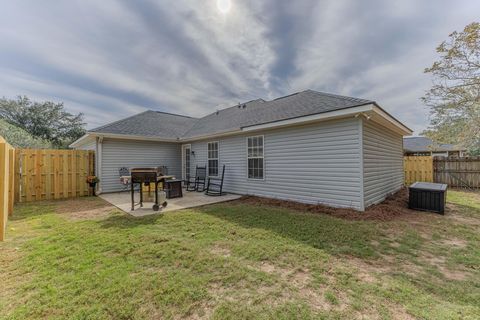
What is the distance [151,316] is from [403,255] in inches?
134

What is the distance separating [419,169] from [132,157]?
1516 cm

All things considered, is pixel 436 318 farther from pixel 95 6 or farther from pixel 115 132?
pixel 115 132

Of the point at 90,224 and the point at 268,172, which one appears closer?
the point at 90,224

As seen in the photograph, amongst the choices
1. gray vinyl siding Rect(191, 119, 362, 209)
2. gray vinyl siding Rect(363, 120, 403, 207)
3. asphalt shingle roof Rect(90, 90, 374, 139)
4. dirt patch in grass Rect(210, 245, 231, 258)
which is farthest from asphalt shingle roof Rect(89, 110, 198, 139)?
gray vinyl siding Rect(363, 120, 403, 207)

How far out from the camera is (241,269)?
8.32 ft

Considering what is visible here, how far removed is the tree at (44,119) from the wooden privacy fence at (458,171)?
3272cm

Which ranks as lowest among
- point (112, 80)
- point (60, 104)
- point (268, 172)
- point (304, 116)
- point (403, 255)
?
point (403, 255)

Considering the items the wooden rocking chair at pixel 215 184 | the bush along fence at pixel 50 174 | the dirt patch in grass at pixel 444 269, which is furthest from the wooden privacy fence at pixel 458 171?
the bush along fence at pixel 50 174

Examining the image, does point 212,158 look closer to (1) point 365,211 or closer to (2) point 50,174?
Answer: (2) point 50,174

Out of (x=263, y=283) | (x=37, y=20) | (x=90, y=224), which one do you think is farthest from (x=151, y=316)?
(x=37, y=20)

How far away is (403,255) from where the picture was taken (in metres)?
2.95

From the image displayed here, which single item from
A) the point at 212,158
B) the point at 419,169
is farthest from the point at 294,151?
the point at 419,169

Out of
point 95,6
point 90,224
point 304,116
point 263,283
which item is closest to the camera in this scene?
point 263,283

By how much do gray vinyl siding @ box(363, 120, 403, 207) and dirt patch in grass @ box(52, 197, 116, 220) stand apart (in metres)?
7.09
